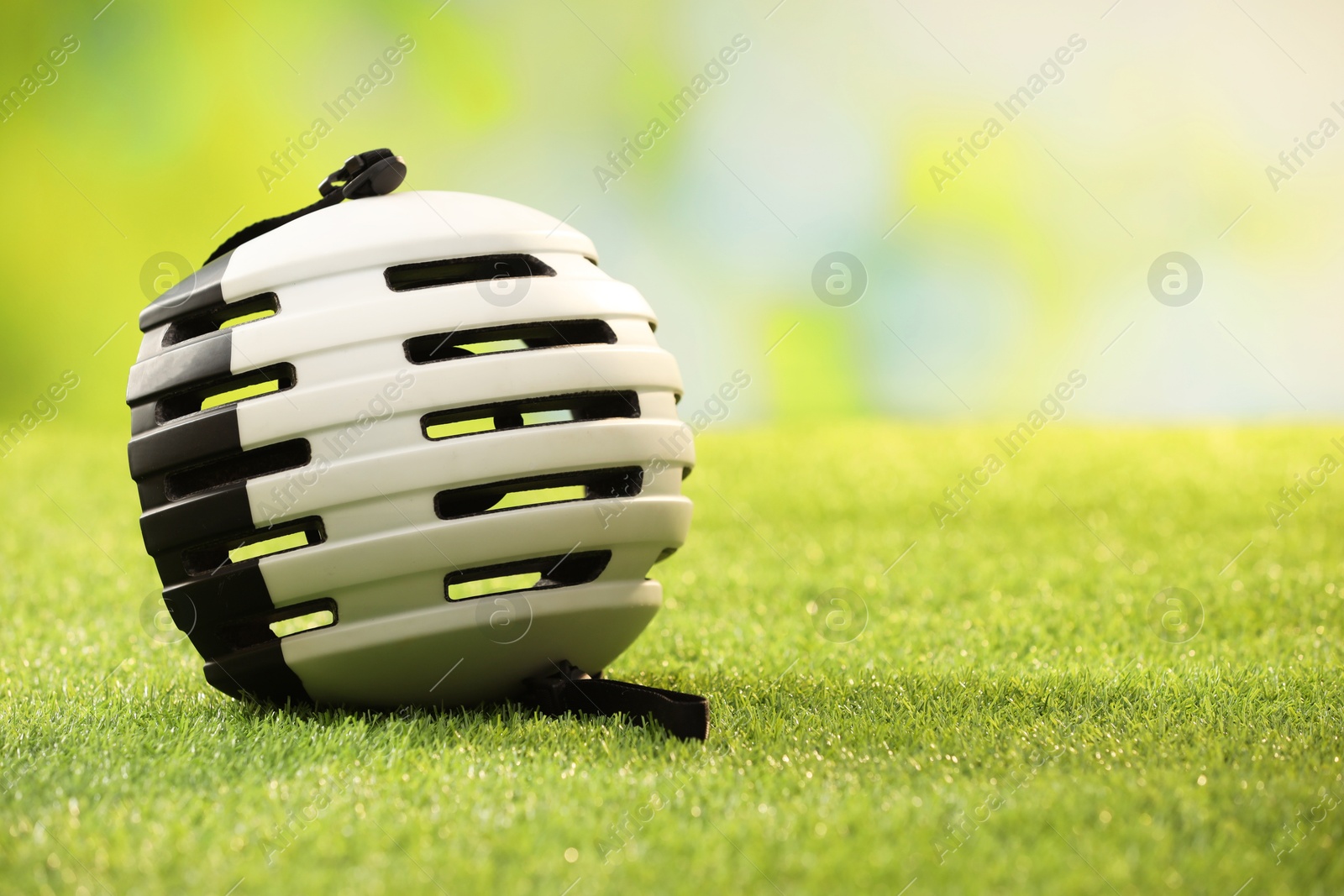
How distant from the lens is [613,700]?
3729mm

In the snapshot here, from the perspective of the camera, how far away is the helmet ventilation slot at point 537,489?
3.52 meters

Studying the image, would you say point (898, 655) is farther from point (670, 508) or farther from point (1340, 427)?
point (1340, 427)

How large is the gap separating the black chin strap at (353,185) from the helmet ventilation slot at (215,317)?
0.72 ft

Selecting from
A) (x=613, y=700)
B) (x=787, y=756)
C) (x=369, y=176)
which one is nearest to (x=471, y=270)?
(x=369, y=176)

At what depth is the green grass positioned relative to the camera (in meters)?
2.54

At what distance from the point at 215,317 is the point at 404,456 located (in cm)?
91

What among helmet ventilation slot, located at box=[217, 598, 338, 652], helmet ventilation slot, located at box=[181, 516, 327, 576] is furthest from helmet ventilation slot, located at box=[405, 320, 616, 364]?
helmet ventilation slot, located at box=[217, 598, 338, 652]

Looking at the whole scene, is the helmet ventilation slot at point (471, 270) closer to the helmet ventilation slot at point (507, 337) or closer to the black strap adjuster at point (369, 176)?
the helmet ventilation slot at point (507, 337)

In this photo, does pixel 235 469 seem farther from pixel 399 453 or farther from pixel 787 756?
pixel 787 756

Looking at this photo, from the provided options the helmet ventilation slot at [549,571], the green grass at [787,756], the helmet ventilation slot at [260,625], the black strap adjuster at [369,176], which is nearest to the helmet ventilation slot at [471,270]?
the black strap adjuster at [369,176]

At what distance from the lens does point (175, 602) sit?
144 inches

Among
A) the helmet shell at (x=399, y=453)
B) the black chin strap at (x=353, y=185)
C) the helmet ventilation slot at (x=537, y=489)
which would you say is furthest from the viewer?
the black chin strap at (x=353, y=185)

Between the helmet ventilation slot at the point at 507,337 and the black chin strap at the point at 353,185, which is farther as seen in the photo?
the black chin strap at the point at 353,185

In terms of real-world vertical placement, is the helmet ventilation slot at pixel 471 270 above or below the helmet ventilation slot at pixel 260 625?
above
